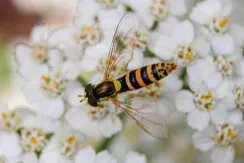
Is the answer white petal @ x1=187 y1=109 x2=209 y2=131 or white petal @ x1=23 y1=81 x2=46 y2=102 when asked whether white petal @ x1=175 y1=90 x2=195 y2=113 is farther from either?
white petal @ x1=23 y1=81 x2=46 y2=102

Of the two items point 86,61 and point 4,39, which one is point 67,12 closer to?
point 4,39

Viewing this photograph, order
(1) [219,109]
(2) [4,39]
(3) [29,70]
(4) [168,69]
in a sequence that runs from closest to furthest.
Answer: (4) [168,69] < (1) [219,109] < (3) [29,70] < (2) [4,39]

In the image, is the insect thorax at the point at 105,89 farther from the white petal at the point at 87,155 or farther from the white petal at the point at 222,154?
the white petal at the point at 222,154

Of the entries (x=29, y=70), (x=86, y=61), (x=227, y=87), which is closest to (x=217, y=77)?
(x=227, y=87)

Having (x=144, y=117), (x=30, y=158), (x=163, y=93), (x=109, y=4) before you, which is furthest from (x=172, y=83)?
(x=30, y=158)

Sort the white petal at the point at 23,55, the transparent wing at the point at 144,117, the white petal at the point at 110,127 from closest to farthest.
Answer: the transparent wing at the point at 144,117
the white petal at the point at 110,127
the white petal at the point at 23,55

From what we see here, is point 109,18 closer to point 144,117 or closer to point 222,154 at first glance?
point 144,117

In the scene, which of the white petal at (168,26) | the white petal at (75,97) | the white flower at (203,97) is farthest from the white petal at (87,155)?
the white petal at (168,26)
